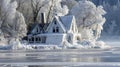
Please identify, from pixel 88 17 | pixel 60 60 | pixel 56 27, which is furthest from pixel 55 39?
pixel 60 60

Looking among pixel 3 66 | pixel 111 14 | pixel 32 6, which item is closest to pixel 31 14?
pixel 32 6

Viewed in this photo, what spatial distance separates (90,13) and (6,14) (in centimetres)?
1486

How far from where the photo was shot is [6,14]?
7375 centimetres

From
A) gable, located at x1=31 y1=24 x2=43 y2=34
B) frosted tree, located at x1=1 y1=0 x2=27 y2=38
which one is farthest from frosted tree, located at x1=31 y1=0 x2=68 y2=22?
Answer: frosted tree, located at x1=1 y1=0 x2=27 y2=38

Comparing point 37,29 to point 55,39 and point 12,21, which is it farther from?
point 55,39

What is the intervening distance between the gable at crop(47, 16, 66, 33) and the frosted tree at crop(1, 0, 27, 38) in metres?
4.07

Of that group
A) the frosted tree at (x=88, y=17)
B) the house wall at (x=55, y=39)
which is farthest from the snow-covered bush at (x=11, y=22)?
the frosted tree at (x=88, y=17)

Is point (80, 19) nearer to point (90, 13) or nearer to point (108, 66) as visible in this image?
point (90, 13)

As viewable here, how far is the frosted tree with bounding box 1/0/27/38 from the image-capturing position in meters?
73.3

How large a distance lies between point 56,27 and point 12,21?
682 cm

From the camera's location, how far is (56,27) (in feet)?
246

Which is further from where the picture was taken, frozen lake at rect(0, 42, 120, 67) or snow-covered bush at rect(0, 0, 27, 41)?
snow-covered bush at rect(0, 0, 27, 41)

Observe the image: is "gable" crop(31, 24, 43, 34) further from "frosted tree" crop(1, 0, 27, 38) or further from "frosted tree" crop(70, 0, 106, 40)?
"frosted tree" crop(70, 0, 106, 40)

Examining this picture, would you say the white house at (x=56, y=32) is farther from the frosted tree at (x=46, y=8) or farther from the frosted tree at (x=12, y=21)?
the frosted tree at (x=46, y=8)
